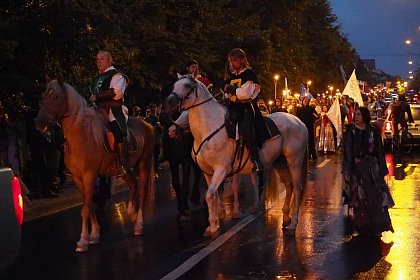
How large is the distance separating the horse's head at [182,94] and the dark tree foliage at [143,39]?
4.39m

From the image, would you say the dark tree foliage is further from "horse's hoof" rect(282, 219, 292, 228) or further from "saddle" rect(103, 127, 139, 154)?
"horse's hoof" rect(282, 219, 292, 228)

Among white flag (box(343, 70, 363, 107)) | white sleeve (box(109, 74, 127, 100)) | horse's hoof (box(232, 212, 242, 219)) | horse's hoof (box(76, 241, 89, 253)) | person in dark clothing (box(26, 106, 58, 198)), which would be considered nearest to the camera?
horse's hoof (box(76, 241, 89, 253))

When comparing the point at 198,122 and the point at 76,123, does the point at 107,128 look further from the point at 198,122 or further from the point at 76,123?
the point at 198,122

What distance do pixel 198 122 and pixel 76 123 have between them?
172 centimetres

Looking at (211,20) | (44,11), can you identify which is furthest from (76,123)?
(211,20)

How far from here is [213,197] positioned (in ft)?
31.8

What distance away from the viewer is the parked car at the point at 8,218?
5.11 metres

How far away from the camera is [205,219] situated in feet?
38.3

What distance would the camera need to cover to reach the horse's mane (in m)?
9.13

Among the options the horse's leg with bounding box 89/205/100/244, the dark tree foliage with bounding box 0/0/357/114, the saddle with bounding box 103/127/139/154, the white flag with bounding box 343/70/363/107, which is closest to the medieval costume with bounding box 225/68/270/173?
the saddle with bounding box 103/127/139/154

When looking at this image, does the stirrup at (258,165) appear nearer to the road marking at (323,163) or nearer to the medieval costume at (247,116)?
the medieval costume at (247,116)

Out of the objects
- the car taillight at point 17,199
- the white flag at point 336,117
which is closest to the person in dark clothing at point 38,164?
the car taillight at point 17,199

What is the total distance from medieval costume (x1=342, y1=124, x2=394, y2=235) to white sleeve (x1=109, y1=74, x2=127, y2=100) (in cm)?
337

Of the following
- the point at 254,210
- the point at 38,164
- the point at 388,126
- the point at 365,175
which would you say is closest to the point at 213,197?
the point at 365,175
